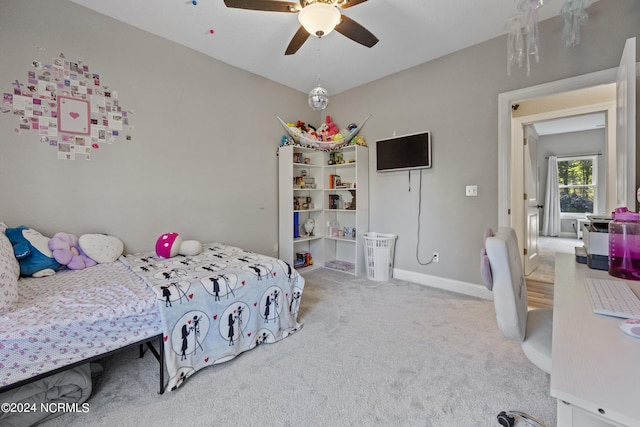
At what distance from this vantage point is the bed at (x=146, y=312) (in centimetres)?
125

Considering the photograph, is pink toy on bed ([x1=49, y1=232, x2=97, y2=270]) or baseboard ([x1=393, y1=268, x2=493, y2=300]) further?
baseboard ([x1=393, y1=268, x2=493, y2=300])

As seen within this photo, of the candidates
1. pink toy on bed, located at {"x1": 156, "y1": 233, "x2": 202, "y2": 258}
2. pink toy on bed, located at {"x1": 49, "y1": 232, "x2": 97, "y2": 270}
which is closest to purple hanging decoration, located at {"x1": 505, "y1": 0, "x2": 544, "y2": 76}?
pink toy on bed, located at {"x1": 156, "y1": 233, "x2": 202, "y2": 258}

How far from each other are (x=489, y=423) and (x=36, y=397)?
217cm

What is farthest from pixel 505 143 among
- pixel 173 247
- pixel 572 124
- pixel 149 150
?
pixel 572 124

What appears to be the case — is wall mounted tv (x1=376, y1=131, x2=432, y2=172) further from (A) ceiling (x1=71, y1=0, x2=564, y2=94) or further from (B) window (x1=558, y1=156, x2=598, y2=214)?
(B) window (x1=558, y1=156, x2=598, y2=214)

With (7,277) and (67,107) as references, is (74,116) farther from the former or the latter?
(7,277)

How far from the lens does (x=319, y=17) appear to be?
1824 millimetres

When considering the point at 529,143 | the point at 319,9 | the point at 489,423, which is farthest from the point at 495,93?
the point at 489,423

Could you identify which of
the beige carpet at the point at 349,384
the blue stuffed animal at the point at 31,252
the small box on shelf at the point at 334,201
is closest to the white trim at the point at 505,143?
the beige carpet at the point at 349,384

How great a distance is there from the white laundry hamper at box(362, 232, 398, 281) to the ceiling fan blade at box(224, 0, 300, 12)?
2468 millimetres

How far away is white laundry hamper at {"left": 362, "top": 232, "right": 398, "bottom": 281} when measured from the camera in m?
3.41

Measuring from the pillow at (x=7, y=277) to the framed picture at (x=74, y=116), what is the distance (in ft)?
3.08

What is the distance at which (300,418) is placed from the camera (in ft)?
4.39

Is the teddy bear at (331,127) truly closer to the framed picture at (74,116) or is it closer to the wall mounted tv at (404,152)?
the wall mounted tv at (404,152)
